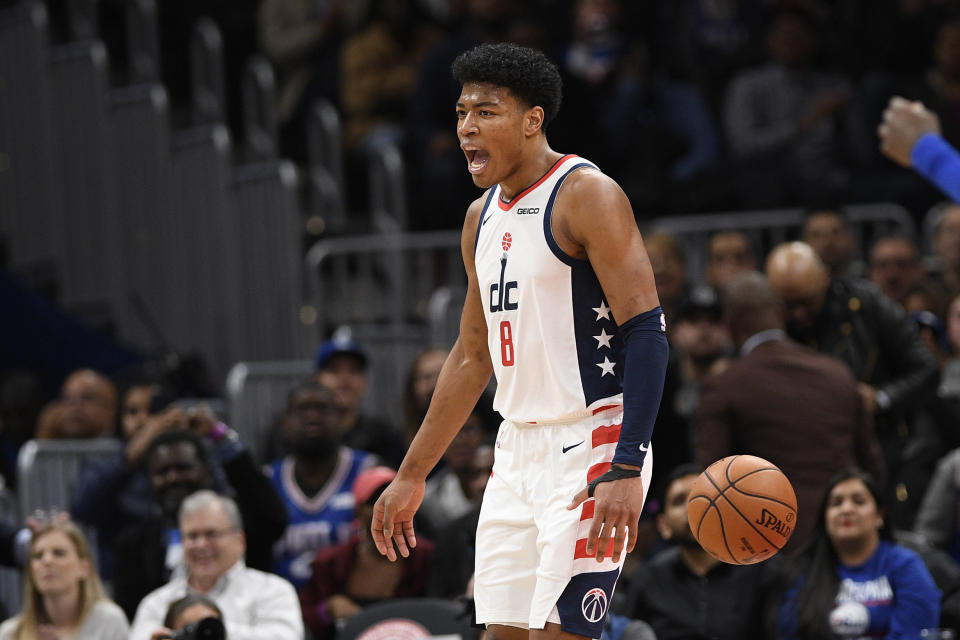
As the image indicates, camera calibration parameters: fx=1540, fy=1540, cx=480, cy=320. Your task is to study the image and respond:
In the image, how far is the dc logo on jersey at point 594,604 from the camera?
4676 millimetres

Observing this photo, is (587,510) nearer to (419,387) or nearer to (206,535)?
(206,535)

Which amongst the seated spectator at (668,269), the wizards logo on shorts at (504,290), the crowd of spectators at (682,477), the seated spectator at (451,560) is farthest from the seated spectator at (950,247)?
the wizards logo on shorts at (504,290)

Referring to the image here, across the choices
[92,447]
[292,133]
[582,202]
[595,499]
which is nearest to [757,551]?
[595,499]

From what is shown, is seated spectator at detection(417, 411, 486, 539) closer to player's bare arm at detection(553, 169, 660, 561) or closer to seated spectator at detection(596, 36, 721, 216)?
seated spectator at detection(596, 36, 721, 216)

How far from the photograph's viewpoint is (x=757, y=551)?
5.43 m

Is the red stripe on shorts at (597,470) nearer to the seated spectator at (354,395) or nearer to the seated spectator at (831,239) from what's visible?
the seated spectator at (354,395)

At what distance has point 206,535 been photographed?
7.98 meters

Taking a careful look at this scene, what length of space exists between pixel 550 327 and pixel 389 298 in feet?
23.5

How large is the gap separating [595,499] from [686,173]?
25.7 ft

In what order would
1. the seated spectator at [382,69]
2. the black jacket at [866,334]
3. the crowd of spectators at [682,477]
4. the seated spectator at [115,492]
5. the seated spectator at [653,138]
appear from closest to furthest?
the crowd of spectators at [682,477]
the black jacket at [866,334]
the seated spectator at [115,492]
the seated spectator at [653,138]
the seated spectator at [382,69]

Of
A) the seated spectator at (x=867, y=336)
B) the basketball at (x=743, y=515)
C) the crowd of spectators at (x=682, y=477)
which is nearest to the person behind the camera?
the basketball at (x=743, y=515)

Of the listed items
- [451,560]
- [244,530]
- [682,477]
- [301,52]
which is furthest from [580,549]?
[301,52]

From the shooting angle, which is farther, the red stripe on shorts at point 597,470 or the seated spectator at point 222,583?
the seated spectator at point 222,583

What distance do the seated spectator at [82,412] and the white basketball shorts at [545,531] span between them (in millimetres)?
6273
